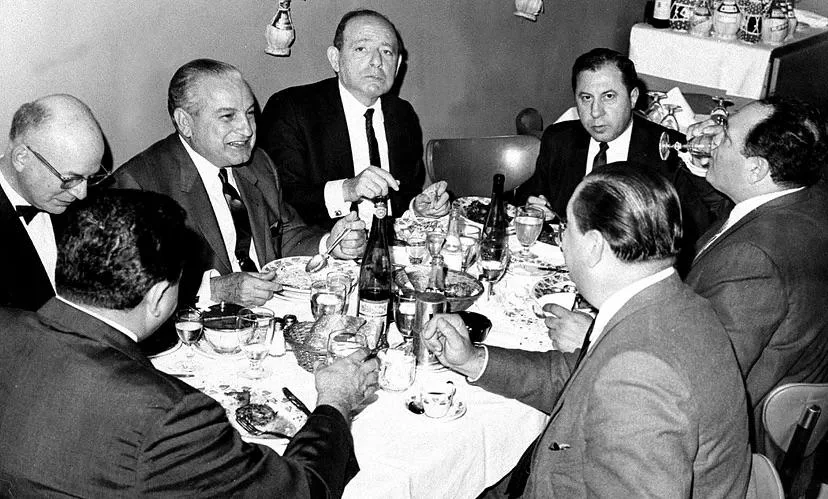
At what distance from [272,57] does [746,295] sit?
268cm

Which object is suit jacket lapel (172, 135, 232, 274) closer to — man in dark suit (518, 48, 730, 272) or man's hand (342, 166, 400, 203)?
man's hand (342, 166, 400, 203)

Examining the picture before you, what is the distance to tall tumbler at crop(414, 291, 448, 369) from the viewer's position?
234 cm

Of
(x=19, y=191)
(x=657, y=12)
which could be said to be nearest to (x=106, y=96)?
(x=19, y=191)

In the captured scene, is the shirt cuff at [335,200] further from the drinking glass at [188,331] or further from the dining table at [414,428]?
the drinking glass at [188,331]

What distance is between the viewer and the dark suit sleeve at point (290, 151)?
3781 mm

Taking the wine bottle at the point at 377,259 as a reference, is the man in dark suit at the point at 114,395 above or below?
above

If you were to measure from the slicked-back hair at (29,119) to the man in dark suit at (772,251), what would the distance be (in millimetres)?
2123

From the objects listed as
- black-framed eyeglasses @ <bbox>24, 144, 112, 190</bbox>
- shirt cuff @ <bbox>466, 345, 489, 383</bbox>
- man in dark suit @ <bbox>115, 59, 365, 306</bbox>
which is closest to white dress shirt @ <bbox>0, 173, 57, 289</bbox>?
black-framed eyeglasses @ <bbox>24, 144, 112, 190</bbox>

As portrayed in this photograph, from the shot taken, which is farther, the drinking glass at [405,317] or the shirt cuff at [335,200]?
the shirt cuff at [335,200]

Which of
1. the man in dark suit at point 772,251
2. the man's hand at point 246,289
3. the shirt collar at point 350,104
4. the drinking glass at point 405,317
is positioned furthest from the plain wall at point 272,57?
the man in dark suit at point 772,251

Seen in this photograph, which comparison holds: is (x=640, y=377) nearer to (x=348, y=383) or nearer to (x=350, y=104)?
(x=348, y=383)

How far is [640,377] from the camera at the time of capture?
1.66m

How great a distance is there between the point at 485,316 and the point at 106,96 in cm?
194

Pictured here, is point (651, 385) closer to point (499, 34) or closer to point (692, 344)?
point (692, 344)
